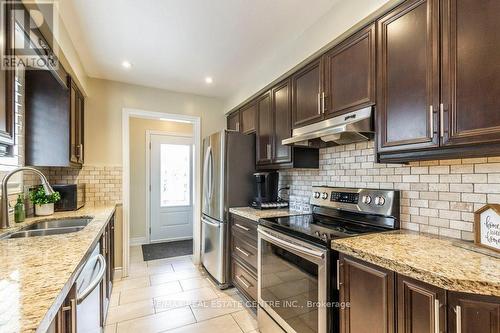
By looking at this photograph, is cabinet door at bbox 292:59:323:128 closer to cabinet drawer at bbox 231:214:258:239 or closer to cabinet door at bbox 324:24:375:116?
cabinet door at bbox 324:24:375:116

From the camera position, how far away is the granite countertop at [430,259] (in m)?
0.85

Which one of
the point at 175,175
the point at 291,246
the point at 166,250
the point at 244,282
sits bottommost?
the point at 166,250

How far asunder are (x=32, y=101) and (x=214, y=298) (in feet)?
8.38

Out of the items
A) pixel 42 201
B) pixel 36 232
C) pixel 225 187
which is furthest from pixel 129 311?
pixel 225 187

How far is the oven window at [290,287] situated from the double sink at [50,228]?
1472 mm

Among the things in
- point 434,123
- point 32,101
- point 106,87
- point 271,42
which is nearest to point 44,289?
point 434,123

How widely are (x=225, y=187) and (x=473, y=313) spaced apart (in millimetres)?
2219

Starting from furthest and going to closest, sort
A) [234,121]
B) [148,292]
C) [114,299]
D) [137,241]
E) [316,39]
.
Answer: [137,241] < [234,121] < [148,292] < [114,299] < [316,39]

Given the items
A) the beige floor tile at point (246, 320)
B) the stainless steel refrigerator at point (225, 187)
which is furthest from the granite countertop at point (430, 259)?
the stainless steel refrigerator at point (225, 187)

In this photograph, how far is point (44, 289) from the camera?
79 cm

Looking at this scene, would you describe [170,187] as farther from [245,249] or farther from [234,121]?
[245,249]

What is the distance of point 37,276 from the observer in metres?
0.90

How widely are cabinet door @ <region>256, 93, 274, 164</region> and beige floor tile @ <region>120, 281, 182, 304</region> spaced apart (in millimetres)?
1747

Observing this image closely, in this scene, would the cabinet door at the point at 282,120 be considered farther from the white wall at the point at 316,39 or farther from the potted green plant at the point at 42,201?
the potted green plant at the point at 42,201
